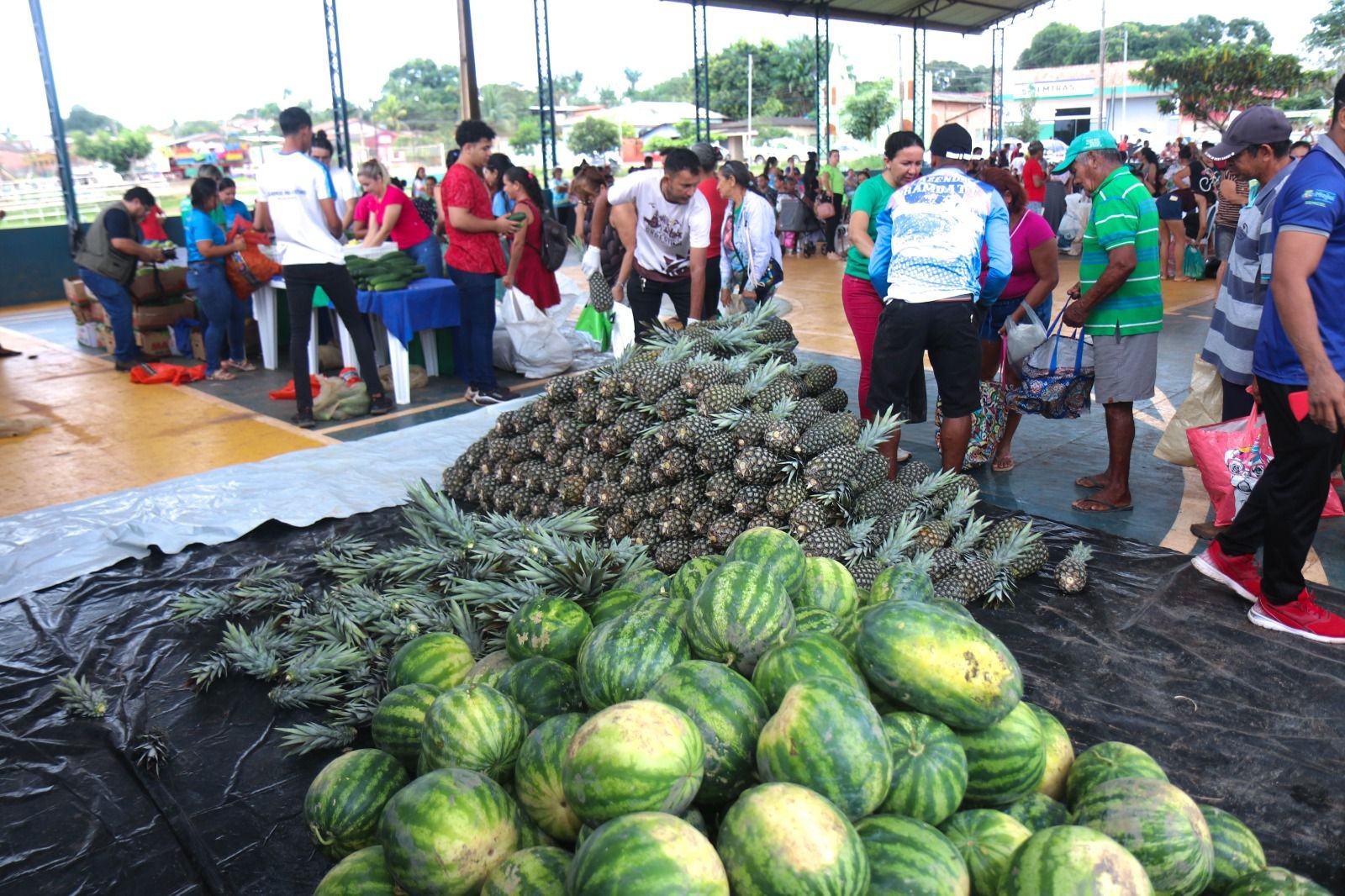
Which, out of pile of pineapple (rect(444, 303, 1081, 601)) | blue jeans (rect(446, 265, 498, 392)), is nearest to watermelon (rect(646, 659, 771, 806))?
pile of pineapple (rect(444, 303, 1081, 601))

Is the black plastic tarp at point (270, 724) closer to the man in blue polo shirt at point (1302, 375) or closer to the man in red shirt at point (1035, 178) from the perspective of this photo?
the man in blue polo shirt at point (1302, 375)

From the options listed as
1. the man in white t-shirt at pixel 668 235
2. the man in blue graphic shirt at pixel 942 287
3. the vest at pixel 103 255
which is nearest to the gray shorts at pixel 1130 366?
the man in blue graphic shirt at pixel 942 287

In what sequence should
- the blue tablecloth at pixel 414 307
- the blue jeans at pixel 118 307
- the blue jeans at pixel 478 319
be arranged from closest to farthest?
the blue jeans at pixel 478 319 < the blue tablecloth at pixel 414 307 < the blue jeans at pixel 118 307

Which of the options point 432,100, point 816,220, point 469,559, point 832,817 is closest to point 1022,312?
point 469,559

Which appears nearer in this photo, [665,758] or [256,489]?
[665,758]

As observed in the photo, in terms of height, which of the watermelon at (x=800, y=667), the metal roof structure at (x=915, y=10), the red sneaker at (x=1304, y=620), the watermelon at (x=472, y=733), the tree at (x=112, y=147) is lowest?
the red sneaker at (x=1304, y=620)

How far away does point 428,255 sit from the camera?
29.8 feet

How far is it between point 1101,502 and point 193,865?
4495 mm

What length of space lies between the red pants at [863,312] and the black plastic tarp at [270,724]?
6.12 ft

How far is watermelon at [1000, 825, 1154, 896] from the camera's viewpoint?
4.77 feet

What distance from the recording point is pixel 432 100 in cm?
7594

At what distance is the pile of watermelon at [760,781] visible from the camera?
147cm

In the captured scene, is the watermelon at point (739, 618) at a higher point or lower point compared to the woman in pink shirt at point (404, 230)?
lower

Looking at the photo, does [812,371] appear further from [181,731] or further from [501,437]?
[181,731]
